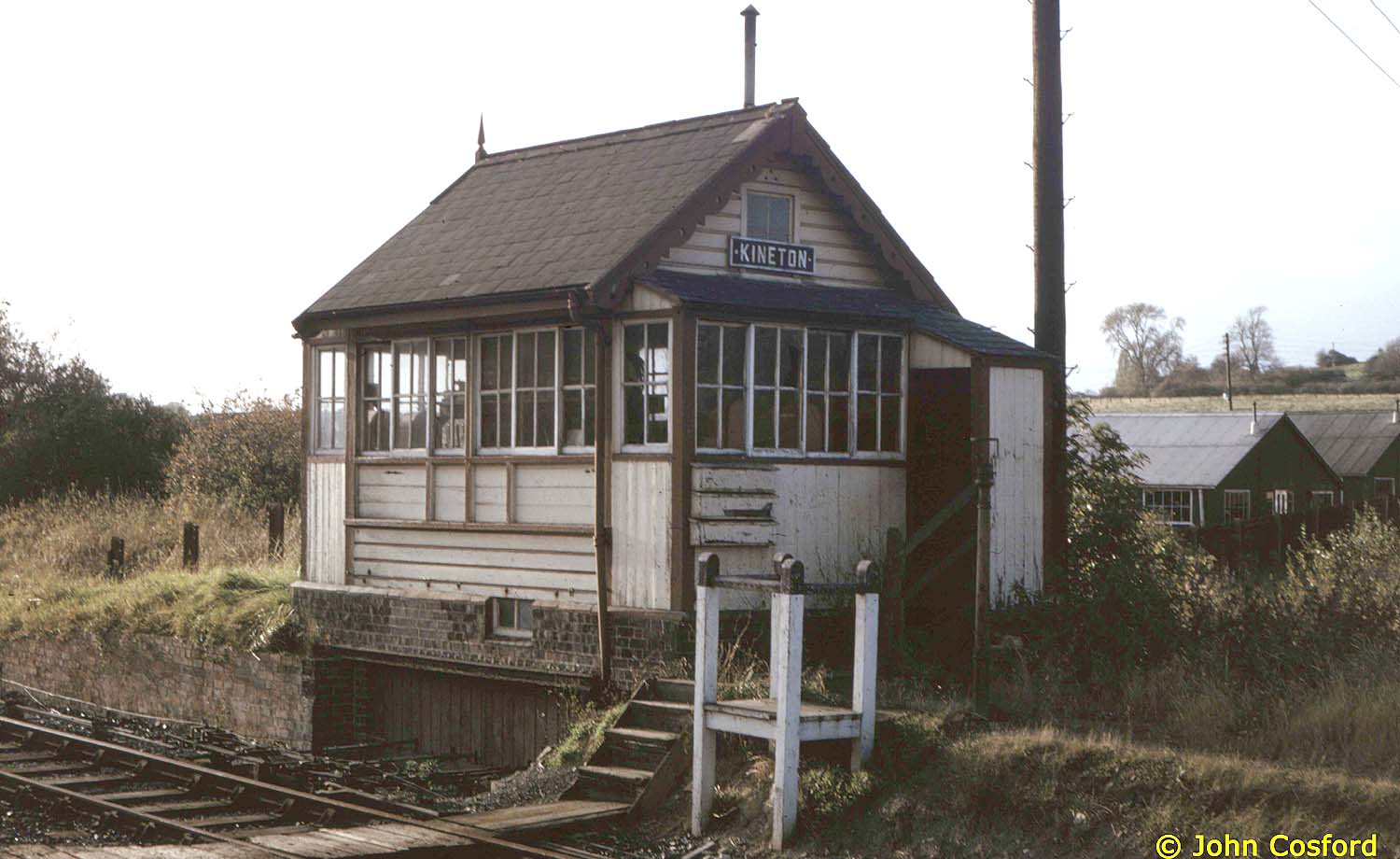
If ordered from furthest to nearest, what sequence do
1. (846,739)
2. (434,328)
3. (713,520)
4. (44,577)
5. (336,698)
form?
(44,577) → (336,698) → (434,328) → (713,520) → (846,739)

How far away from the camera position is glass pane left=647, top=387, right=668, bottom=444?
44.8ft

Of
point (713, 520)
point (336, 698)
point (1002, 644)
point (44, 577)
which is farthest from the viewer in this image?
point (44, 577)

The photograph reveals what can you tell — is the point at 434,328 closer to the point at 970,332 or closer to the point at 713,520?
the point at 713,520

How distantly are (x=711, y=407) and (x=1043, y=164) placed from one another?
14.5 feet

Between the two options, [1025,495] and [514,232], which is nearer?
[1025,495]

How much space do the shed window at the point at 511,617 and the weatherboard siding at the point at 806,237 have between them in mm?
3515

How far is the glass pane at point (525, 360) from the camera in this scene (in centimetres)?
1485

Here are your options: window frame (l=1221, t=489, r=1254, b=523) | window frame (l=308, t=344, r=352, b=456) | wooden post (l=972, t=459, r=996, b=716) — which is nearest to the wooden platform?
wooden post (l=972, t=459, r=996, b=716)

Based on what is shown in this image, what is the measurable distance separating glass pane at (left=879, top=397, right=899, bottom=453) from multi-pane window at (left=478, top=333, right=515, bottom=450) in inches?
136

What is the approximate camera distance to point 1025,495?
48.1 feet

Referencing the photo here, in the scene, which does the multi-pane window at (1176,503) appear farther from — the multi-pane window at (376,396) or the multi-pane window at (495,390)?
the multi-pane window at (495,390)

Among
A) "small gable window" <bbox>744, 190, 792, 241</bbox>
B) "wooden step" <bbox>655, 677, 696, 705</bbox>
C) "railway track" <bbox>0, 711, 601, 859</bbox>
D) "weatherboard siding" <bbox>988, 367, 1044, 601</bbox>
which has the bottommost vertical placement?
"railway track" <bbox>0, 711, 601, 859</bbox>

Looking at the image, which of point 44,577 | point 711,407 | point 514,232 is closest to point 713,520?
point 711,407

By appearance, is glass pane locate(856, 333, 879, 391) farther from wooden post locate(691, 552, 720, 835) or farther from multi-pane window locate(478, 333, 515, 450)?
wooden post locate(691, 552, 720, 835)
